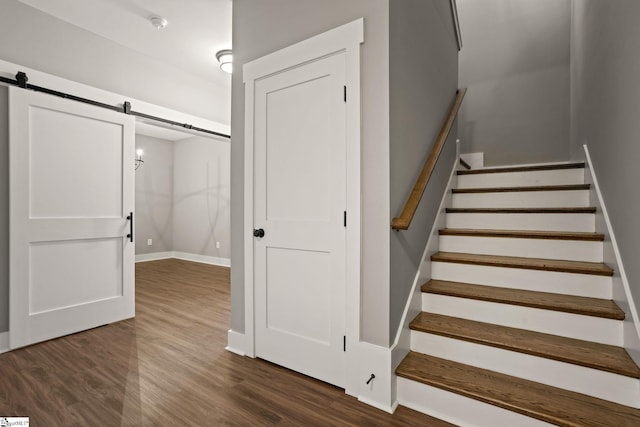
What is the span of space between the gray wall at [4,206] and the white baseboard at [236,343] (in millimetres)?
1796

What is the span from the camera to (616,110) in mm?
1964

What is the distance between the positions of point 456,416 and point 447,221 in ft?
5.49

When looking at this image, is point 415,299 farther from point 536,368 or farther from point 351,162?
point 351,162

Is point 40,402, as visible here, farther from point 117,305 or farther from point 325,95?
A: point 325,95

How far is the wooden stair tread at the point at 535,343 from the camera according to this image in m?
1.52

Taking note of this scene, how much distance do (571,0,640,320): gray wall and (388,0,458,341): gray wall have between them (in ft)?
3.60

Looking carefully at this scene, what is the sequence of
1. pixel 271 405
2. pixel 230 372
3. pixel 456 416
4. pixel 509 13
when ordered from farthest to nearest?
pixel 509 13, pixel 230 372, pixel 271 405, pixel 456 416

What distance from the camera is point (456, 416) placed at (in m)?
1.65

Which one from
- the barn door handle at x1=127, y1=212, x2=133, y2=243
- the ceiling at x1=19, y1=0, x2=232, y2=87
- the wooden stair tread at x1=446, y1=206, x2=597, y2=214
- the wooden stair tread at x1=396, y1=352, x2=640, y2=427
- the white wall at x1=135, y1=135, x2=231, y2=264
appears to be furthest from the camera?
the white wall at x1=135, y1=135, x2=231, y2=264

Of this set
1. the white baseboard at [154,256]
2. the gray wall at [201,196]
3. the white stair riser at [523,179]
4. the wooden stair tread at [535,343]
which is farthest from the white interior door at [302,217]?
the white baseboard at [154,256]

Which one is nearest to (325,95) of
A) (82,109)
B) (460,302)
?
(460,302)

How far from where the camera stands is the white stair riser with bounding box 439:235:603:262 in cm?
215

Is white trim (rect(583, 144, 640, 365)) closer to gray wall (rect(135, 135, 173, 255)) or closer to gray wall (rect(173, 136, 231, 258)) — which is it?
gray wall (rect(173, 136, 231, 258))

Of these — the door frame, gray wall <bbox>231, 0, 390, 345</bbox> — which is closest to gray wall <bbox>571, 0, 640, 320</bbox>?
gray wall <bbox>231, 0, 390, 345</bbox>
